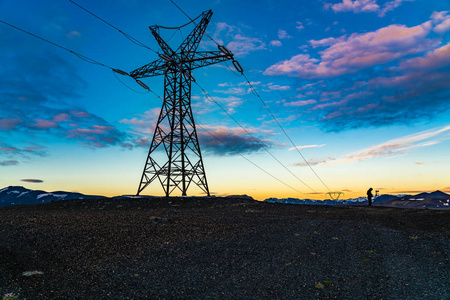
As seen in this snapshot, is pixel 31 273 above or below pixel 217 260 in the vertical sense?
above

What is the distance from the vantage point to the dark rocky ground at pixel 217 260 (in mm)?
7680

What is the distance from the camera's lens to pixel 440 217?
21.3 m

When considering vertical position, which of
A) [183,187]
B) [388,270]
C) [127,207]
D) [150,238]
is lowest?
[388,270]

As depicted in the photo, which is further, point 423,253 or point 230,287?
point 423,253

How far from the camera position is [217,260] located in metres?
10.2

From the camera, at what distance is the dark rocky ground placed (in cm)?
768

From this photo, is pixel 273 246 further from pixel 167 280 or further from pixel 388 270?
pixel 167 280

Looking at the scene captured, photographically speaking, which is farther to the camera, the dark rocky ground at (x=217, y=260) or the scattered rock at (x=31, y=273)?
the scattered rock at (x=31, y=273)

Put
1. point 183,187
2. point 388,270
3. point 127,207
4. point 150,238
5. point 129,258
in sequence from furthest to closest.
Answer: point 183,187 < point 127,207 < point 150,238 < point 129,258 < point 388,270

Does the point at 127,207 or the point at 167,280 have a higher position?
the point at 127,207

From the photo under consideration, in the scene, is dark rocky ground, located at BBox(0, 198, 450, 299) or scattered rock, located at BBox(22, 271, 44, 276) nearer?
dark rocky ground, located at BBox(0, 198, 450, 299)

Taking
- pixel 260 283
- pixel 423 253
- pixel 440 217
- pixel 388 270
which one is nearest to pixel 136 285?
pixel 260 283

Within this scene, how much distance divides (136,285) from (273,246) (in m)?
6.49

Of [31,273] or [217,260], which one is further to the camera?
[217,260]
